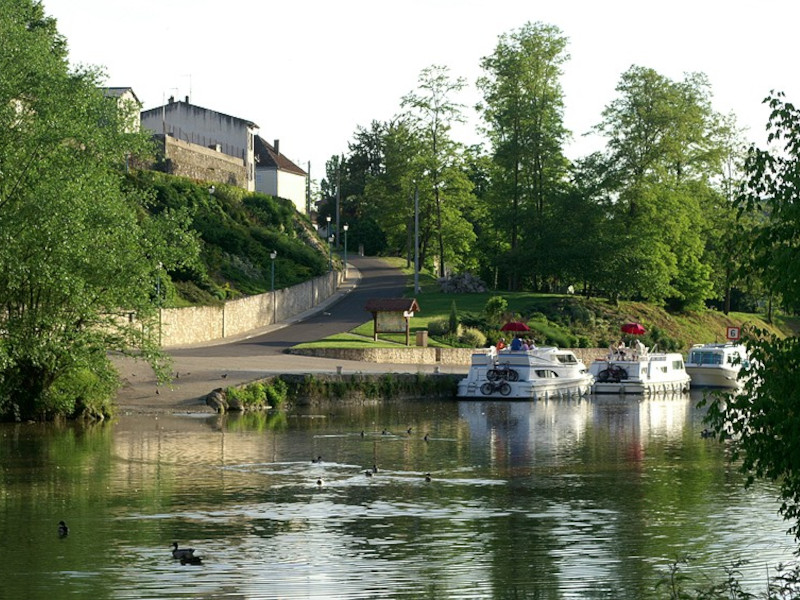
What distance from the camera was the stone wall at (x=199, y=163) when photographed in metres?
98.5

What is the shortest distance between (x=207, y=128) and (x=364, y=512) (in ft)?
329

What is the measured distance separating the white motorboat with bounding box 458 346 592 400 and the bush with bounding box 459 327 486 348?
32.1 ft

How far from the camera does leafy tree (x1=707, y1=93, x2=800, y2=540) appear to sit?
54.7ft

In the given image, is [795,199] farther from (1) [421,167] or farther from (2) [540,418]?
(1) [421,167]

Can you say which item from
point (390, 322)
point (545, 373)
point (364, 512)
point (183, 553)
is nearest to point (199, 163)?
point (390, 322)

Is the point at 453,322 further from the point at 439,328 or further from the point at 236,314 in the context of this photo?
the point at 236,314

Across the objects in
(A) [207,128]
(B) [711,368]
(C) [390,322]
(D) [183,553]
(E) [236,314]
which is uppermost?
(A) [207,128]

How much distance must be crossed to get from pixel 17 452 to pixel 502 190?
66.8 metres

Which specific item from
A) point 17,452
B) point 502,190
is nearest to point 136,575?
point 17,452

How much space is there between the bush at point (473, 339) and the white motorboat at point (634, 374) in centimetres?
691

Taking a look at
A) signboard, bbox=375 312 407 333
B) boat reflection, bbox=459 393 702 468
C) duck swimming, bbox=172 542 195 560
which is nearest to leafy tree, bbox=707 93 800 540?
duck swimming, bbox=172 542 195 560

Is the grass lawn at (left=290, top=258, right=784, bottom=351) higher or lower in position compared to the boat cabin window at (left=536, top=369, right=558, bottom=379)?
higher

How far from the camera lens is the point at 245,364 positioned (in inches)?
2368

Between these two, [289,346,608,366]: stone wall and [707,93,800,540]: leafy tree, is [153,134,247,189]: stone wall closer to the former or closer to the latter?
[289,346,608,366]: stone wall
